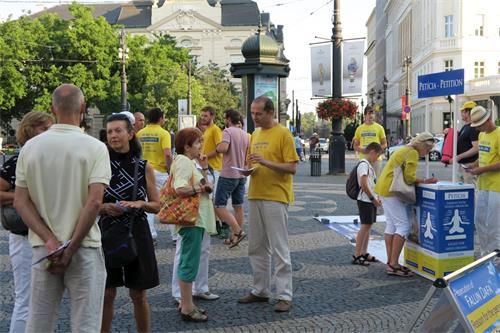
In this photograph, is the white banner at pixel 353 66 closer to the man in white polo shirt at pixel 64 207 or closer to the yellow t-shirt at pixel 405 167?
the yellow t-shirt at pixel 405 167

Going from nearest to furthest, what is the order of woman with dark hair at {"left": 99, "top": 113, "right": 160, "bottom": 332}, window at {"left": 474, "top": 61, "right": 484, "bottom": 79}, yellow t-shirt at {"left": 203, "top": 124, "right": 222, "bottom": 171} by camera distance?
woman with dark hair at {"left": 99, "top": 113, "right": 160, "bottom": 332}, yellow t-shirt at {"left": 203, "top": 124, "right": 222, "bottom": 171}, window at {"left": 474, "top": 61, "right": 484, "bottom": 79}

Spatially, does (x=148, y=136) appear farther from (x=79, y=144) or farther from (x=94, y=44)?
(x=94, y=44)

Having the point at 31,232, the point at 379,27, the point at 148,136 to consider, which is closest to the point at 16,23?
the point at 148,136

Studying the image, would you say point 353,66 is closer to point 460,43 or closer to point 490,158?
point 490,158

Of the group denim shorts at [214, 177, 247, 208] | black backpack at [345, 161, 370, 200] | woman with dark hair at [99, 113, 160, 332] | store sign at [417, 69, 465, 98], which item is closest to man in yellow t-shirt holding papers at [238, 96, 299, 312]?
woman with dark hair at [99, 113, 160, 332]

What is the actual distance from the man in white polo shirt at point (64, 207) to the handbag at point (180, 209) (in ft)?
6.04

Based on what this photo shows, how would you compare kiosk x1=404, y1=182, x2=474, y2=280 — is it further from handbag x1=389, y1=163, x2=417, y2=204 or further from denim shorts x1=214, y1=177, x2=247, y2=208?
denim shorts x1=214, y1=177, x2=247, y2=208

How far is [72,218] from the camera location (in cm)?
328

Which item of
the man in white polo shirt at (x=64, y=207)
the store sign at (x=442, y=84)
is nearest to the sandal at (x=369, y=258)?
the store sign at (x=442, y=84)

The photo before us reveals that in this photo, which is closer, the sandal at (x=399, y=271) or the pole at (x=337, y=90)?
the sandal at (x=399, y=271)

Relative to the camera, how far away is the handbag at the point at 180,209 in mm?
5188

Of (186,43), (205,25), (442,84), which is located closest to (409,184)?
(442,84)

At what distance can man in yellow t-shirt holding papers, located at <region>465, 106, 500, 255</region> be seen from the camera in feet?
22.8

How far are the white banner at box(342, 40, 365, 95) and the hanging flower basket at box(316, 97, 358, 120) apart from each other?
45 centimetres
